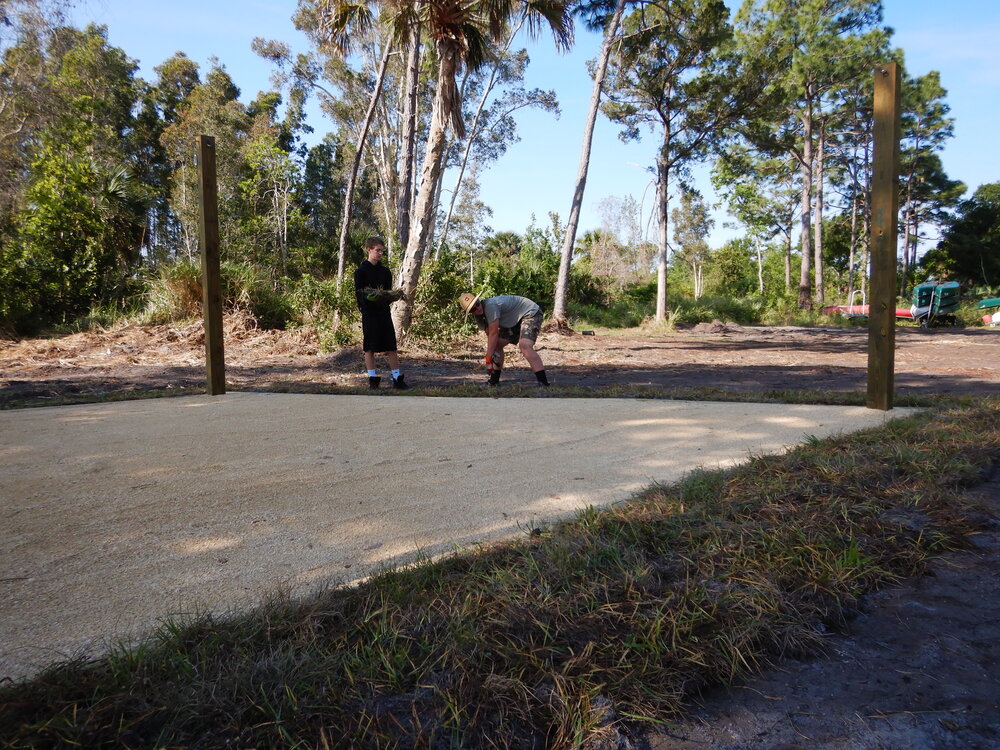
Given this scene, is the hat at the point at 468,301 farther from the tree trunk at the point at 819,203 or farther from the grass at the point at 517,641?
the tree trunk at the point at 819,203

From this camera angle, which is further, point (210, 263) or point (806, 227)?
point (806, 227)

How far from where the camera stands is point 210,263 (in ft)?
18.8

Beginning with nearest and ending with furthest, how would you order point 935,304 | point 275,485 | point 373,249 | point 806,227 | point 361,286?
point 275,485 → point 361,286 → point 373,249 → point 935,304 → point 806,227

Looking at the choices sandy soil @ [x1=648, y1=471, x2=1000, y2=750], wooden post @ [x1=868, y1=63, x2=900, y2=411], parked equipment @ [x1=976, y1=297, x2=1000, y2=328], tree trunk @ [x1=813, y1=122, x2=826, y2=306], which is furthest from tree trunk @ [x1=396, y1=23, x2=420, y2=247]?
parked equipment @ [x1=976, y1=297, x2=1000, y2=328]

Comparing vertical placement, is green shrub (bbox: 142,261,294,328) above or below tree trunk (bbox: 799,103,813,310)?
below

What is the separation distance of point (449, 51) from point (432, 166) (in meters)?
1.68

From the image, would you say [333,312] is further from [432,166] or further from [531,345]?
[531,345]

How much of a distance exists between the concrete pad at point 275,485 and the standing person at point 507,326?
1.78 m

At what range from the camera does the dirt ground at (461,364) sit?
7316mm

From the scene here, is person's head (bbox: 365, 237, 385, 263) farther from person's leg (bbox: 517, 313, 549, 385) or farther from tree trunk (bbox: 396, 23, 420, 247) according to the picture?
tree trunk (bbox: 396, 23, 420, 247)

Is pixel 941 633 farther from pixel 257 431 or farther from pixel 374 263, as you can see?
pixel 374 263

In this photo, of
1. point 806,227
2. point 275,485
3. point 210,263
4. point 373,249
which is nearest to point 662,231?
point 806,227

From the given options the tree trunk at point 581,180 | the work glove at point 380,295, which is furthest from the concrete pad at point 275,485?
the tree trunk at point 581,180

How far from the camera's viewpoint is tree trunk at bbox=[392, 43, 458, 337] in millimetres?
9711
